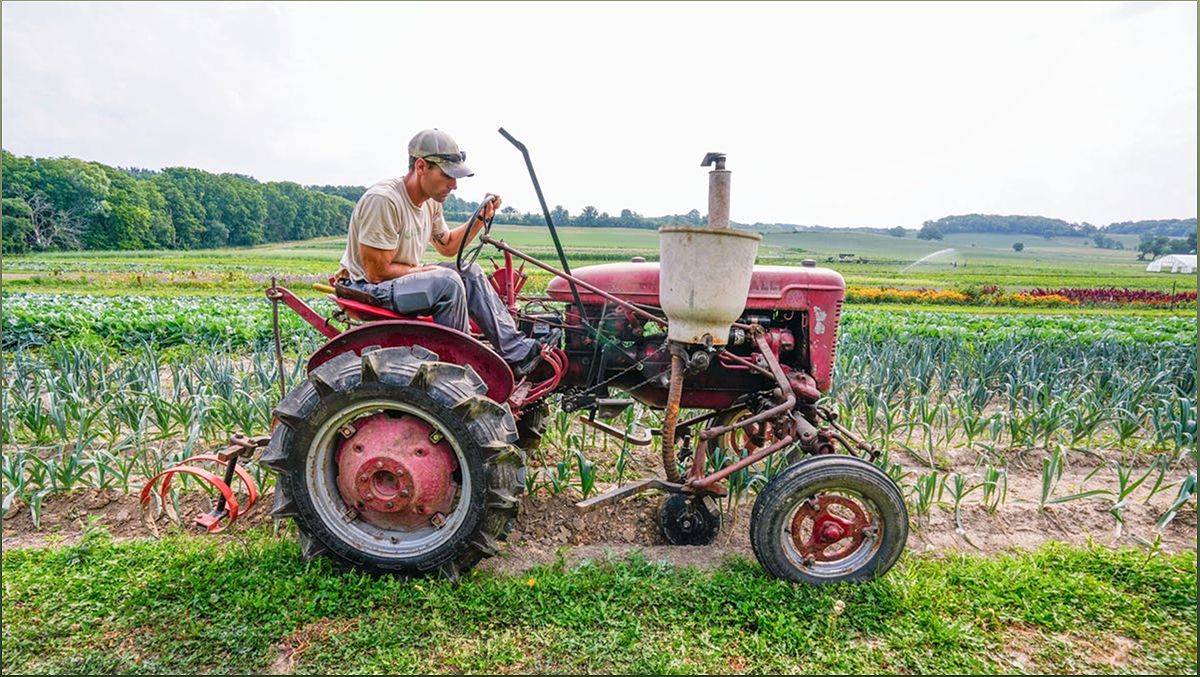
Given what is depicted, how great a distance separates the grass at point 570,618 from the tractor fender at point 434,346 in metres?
0.93

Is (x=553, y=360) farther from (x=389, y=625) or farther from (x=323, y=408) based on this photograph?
(x=389, y=625)

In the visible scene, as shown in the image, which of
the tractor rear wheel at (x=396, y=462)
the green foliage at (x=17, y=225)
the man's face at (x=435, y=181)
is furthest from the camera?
the green foliage at (x=17, y=225)

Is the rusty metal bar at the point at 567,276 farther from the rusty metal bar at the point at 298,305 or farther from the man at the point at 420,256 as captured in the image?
the rusty metal bar at the point at 298,305

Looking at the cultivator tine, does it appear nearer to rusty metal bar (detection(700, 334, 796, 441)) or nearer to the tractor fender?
the tractor fender

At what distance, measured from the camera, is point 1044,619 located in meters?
2.70

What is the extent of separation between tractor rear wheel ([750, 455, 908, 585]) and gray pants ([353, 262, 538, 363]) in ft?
→ 4.68

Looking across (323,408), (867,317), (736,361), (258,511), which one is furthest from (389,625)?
(867,317)

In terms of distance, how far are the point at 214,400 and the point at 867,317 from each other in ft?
36.4

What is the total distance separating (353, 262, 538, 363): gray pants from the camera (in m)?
2.87

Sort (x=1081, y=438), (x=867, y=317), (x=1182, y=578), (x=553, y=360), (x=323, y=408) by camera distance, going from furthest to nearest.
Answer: (x=867, y=317), (x=1081, y=438), (x=553, y=360), (x=1182, y=578), (x=323, y=408)

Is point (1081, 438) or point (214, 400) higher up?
point (214, 400)

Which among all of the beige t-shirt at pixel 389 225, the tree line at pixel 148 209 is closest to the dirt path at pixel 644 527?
the beige t-shirt at pixel 389 225

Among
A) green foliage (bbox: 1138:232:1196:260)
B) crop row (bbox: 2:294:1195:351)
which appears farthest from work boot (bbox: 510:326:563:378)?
green foliage (bbox: 1138:232:1196:260)

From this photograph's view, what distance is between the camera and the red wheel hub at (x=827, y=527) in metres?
2.84
